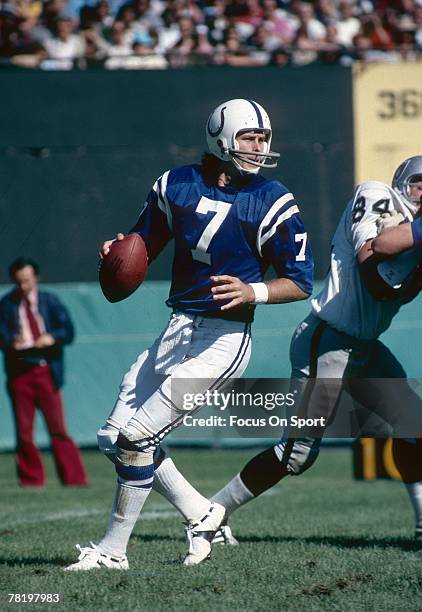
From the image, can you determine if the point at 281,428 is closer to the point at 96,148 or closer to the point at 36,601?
the point at 36,601

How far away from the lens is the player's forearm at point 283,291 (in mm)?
4539

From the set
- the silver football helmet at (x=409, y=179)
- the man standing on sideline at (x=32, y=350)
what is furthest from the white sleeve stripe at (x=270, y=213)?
the man standing on sideline at (x=32, y=350)

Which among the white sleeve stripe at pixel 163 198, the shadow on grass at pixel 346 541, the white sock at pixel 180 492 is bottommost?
the shadow on grass at pixel 346 541

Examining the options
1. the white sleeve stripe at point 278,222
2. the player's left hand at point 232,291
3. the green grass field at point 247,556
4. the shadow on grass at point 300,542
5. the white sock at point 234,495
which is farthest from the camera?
the white sock at point 234,495

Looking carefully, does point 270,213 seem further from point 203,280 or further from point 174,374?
point 174,374

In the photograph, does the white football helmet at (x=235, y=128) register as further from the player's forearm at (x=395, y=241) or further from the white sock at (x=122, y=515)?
the white sock at (x=122, y=515)

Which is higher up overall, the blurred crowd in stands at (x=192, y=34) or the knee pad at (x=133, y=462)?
the blurred crowd in stands at (x=192, y=34)

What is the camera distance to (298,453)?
16.9 feet

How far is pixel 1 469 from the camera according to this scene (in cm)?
1135

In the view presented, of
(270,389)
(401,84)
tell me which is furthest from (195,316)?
(401,84)

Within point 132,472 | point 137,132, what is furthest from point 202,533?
point 137,132

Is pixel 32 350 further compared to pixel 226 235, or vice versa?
pixel 32 350

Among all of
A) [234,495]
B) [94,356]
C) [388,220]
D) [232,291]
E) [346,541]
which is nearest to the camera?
[232,291]

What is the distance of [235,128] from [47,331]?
550 centimetres
